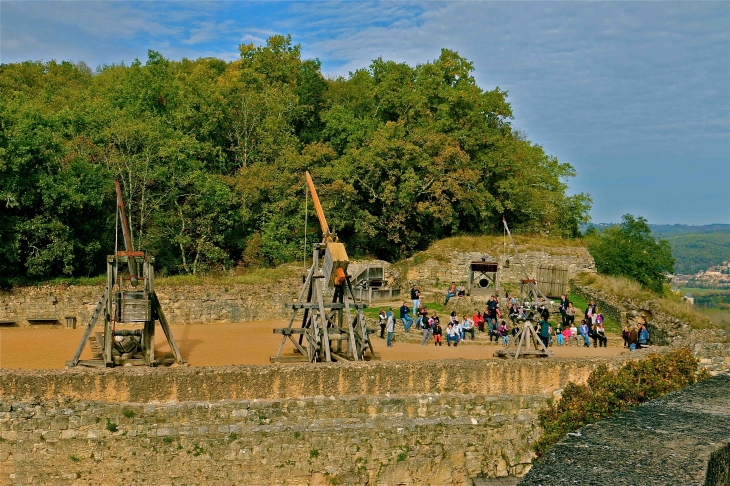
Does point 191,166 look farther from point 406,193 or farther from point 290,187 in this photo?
point 406,193

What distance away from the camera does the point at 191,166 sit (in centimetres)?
3303

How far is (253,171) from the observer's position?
34844 mm

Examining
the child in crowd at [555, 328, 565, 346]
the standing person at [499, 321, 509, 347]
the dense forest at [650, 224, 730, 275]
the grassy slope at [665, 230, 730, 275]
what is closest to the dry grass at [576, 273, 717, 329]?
the child in crowd at [555, 328, 565, 346]

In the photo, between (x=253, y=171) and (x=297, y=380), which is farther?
(x=253, y=171)

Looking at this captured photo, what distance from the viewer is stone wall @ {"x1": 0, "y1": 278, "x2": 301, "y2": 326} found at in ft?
82.8

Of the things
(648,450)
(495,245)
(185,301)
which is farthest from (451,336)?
(648,450)

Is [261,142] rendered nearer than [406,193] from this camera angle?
No

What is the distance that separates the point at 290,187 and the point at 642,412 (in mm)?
27675

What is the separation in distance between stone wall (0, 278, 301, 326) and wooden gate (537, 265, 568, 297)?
35.0 feet

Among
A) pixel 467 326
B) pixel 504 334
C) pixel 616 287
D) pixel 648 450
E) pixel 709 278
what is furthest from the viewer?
pixel 709 278

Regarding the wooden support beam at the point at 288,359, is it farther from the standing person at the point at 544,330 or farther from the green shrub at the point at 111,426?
the standing person at the point at 544,330

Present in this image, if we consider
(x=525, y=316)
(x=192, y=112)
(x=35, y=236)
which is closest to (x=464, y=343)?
(x=525, y=316)

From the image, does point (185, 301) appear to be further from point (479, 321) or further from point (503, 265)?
point (503, 265)

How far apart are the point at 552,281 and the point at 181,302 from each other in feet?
50.3
